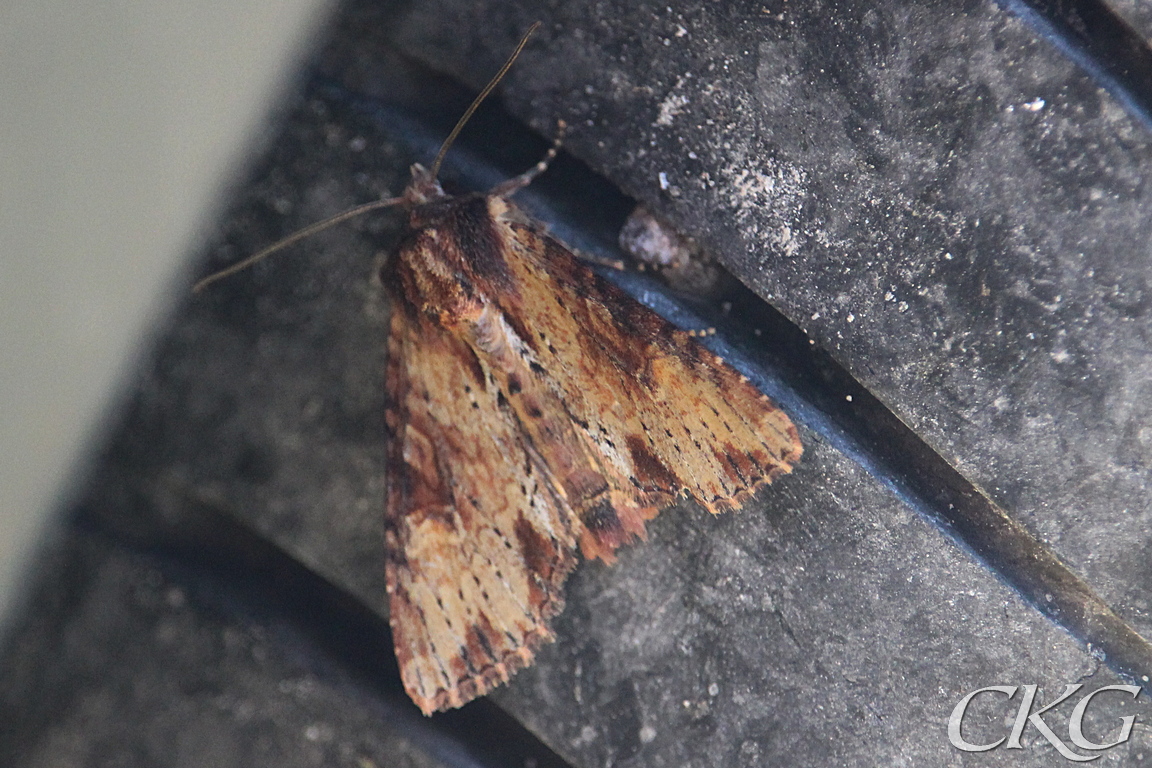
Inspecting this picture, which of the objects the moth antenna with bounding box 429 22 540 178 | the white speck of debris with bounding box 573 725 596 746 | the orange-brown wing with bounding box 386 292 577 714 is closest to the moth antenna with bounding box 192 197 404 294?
the moth antenna with bounding box 429 22 540 178

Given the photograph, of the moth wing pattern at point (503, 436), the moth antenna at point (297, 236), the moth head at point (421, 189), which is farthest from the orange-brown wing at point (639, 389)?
the moth antenna at point (297, 236)

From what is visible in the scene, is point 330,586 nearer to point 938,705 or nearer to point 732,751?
point 732,751

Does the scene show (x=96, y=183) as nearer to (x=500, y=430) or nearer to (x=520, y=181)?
(x=520, y=181)

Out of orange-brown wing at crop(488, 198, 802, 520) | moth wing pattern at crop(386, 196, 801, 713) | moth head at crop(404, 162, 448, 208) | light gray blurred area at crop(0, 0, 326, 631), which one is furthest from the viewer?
light gray blurred area at crop(0, 0, 326, 631)

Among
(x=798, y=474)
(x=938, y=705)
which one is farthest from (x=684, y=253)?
(x=938, y=705)

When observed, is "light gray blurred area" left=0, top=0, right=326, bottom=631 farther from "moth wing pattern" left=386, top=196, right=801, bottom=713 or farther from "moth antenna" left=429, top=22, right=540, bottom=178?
"moth wing pattern" left=386, top=196, right=801, bottom=713

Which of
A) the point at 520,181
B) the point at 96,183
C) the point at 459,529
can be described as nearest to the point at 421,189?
the point at 520,181
